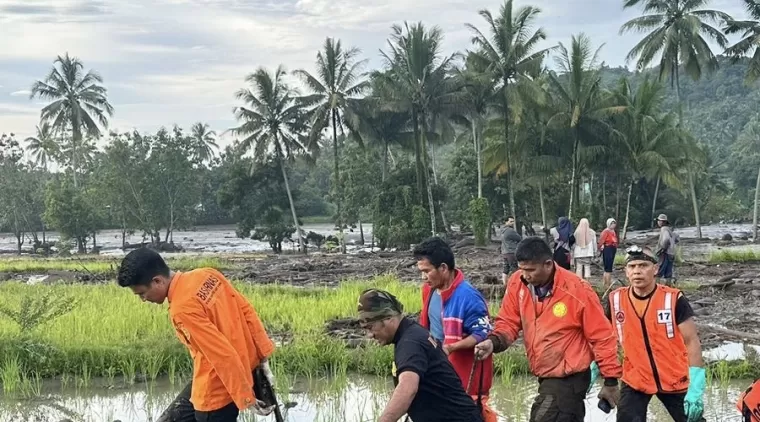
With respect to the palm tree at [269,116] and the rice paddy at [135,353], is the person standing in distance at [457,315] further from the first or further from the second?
the palm tree at [269,116]

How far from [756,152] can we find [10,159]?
181 ft

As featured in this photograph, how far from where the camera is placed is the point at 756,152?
58156 mm

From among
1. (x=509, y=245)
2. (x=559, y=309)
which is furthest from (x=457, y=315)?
(x=509, y=245)

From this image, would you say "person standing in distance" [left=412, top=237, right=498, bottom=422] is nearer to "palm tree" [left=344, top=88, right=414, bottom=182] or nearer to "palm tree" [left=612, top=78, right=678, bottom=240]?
"palm tree" [left=612, top=78, right=678, bottom=240]

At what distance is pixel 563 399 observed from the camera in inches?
143

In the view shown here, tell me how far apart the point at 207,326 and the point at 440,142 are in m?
33.7

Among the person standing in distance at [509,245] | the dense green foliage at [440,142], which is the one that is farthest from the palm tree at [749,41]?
the person standing in distance at [509,245]

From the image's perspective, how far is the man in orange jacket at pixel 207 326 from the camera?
349 cm

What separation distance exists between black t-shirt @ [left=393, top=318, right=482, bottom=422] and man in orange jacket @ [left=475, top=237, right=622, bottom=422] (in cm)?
71

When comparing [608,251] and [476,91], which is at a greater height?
[476,91]

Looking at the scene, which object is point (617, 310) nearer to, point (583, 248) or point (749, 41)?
point (583, 248)

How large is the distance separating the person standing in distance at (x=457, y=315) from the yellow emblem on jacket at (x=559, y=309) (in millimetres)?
345

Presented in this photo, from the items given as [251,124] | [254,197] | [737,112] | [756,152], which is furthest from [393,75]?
[737,112]

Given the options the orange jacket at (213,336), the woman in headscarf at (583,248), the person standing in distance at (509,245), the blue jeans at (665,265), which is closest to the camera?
the orange jacket at (213,336)
